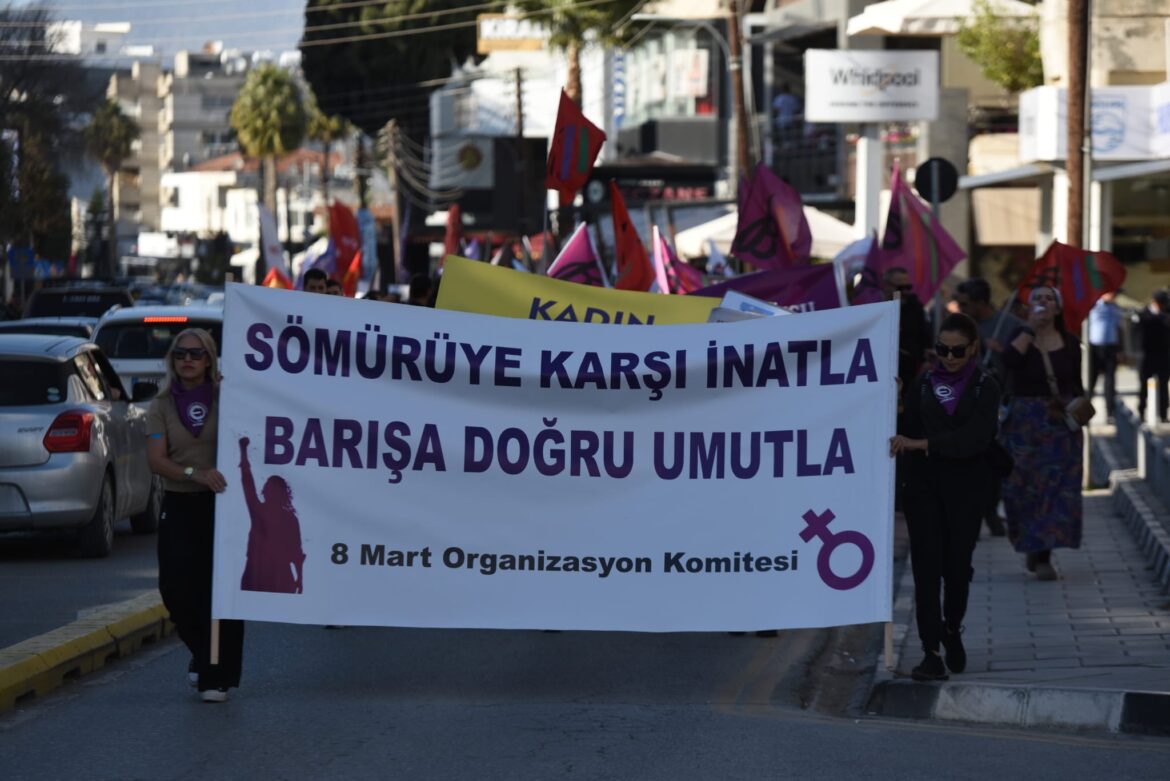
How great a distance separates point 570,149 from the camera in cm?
1723

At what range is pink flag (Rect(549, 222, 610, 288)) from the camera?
16109 mm

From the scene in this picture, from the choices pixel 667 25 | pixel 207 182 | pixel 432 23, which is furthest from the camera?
pixel 207 182

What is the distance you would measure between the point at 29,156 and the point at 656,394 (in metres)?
53.8

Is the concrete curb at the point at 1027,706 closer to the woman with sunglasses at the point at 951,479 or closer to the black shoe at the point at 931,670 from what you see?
the black shoe at the point at 931,670

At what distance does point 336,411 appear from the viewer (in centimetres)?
869

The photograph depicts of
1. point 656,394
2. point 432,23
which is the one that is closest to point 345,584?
point 656,394

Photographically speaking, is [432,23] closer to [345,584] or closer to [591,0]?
[591,0]

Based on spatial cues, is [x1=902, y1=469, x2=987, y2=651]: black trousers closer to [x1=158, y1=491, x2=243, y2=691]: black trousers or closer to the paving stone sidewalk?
the paving stone sidewalk

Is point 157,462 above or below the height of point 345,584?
above

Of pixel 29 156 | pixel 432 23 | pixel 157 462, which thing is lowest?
pixel 157 462

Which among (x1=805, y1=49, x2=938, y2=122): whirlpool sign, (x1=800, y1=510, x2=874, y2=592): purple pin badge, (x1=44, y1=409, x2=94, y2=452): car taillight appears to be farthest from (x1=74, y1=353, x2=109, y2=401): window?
(x1=805, y1=49, x2=938, y2=122): whirlpool sign

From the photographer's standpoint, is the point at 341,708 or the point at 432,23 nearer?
the point at 341,708

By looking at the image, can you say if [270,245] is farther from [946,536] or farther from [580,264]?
[946,536]

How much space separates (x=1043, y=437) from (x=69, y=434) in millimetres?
6536
